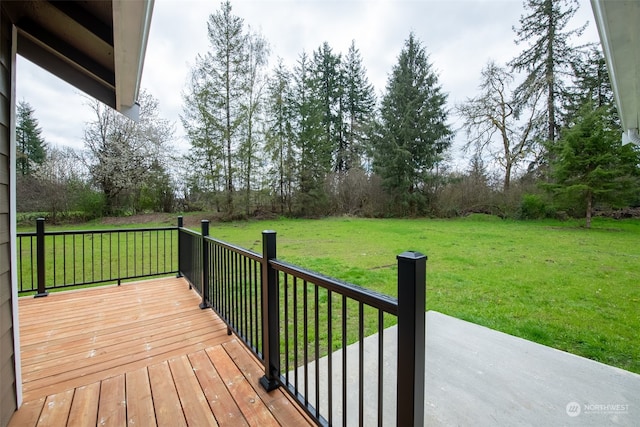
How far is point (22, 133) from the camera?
11633 mm

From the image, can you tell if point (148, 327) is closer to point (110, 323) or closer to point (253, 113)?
point (110, 323)

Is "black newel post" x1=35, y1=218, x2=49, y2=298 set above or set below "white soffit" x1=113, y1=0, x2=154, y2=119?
below

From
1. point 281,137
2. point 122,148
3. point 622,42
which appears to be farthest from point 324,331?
point 122,148

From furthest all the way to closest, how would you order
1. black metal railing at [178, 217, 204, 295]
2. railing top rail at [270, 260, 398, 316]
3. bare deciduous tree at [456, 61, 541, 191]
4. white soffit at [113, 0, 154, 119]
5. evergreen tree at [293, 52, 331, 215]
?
1. evergreen tree at [293, 52, 331, 215]
2. bare deciduous tree at [456, 61, 541, 191]
3. black metal railing at [178, 217, 204, 295]
4. white soffit at [113, 0, 154, 119]
5. railing top rail at [270, 260, 398, 316]

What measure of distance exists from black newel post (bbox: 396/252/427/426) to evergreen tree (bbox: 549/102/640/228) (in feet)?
36.4

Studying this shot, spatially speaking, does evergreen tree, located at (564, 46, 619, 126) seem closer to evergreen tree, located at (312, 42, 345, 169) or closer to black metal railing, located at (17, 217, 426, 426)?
evergreen tree, located at (312, 42, 345, 169)

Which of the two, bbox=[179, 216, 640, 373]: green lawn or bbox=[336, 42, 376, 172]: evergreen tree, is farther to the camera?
bbox=[336, 42, 376, 172]: evergreen tree

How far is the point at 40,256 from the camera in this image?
316cm

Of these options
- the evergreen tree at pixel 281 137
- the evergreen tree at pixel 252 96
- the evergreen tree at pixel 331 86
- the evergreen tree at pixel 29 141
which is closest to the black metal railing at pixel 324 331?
the evergreen tree at pixel 252 96

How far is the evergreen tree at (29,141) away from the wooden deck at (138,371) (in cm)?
1005

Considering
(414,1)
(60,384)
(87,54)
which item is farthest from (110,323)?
(414,1)

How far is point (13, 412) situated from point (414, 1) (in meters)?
7.31

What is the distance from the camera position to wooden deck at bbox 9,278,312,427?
4.75 feet

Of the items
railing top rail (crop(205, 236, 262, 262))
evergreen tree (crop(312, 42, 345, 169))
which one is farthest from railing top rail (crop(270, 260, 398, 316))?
evergreen tree (crop(312, 42, 345, 169))
